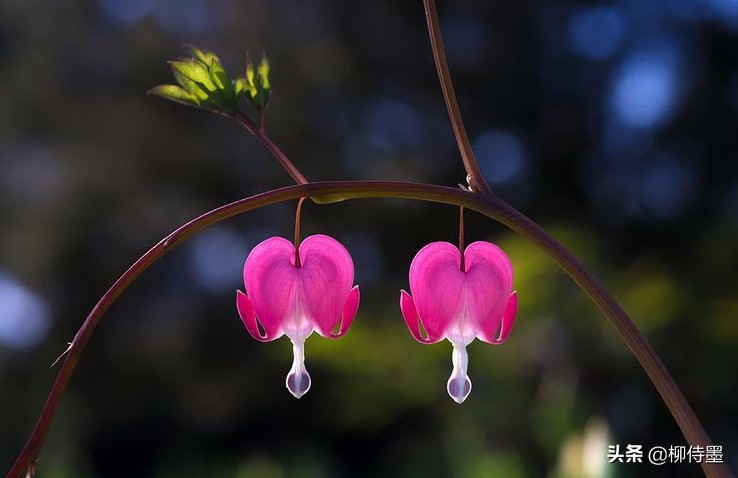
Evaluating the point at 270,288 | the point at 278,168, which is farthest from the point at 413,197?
the point at 278,168

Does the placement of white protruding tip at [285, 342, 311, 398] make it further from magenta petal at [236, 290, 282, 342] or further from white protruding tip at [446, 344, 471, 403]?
white protruding tip at [446, 344, 471, 403]

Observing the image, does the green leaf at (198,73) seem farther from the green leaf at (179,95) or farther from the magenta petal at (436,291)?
the magenta petal at (436,291)

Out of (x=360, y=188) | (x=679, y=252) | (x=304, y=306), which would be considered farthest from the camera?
(x=679, y=252)

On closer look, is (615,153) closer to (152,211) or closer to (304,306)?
(152,211)

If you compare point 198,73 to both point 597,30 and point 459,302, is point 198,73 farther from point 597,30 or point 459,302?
point 597,30

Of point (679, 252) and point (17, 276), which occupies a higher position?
point (679, 252)

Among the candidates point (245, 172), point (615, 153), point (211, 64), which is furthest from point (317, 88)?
point (211, 64)

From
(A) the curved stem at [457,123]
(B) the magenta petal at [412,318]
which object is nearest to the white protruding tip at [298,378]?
(B) the magenta petal at [412,318]
